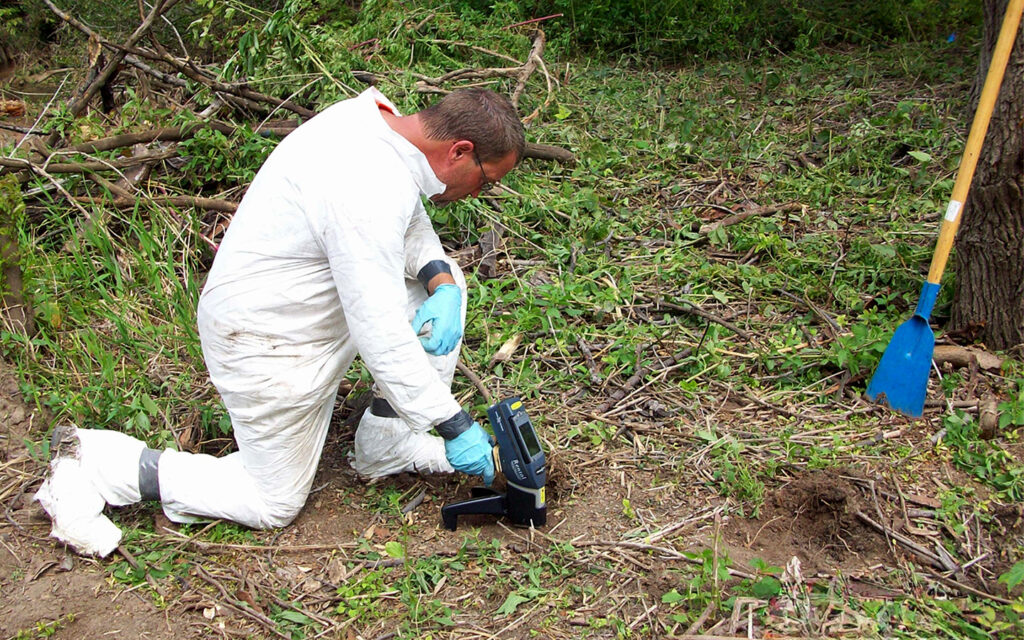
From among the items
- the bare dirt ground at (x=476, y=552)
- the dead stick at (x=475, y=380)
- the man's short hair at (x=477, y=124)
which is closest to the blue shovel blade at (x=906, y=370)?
the bare dirt ground at (x=476, y=552)

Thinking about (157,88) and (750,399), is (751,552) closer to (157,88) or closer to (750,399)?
(750,399)

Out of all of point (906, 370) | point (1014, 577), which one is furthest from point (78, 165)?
point (1014, 577)

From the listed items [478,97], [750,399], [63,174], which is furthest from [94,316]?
[750,399]

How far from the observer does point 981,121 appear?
319 cm

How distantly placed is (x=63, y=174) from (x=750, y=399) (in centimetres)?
345

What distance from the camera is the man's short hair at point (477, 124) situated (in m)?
2.58

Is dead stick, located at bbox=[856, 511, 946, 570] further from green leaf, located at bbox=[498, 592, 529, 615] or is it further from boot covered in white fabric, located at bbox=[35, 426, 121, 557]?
boot covered in white fabric, located at bbox=[35, 426, 121, 557]

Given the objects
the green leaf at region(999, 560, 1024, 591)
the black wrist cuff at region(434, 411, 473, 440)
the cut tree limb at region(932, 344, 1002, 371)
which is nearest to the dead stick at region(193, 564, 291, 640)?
the black wrist cuff at region(434, 411, 473, 440)

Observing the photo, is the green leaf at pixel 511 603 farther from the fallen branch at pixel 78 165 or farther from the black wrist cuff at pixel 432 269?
the fallen branch at pixel 78 165

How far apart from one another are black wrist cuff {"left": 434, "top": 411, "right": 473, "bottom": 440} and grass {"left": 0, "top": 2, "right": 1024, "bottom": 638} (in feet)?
1.26

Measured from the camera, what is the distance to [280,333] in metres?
2.70

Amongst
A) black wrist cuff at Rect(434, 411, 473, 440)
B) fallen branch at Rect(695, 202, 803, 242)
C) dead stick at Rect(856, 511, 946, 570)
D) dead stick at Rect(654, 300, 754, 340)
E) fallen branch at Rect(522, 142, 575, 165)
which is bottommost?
dead stick at Rect(856, 511, 946, 570)

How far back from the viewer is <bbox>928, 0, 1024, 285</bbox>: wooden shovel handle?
3.11 meters

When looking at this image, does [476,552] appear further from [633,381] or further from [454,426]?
[633,381]
